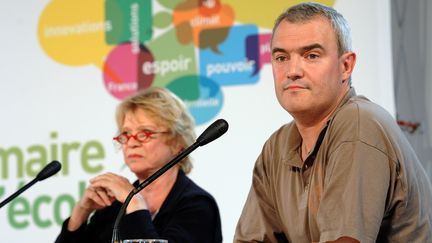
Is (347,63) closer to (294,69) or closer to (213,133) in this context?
(294,69)

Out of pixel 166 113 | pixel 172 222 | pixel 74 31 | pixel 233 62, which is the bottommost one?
pixel 172 222

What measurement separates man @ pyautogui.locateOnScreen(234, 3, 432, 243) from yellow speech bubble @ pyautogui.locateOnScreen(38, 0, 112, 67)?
1654 mm

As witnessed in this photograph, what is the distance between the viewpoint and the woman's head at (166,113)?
2.88 m

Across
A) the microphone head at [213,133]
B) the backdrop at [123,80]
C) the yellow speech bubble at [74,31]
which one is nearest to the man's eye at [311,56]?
the microphone head at [213,133]

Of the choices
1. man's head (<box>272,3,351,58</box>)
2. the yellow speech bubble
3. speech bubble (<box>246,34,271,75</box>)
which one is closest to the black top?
speech bubble (<box>246,34,271,75</box>)

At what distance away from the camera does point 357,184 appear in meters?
1.72

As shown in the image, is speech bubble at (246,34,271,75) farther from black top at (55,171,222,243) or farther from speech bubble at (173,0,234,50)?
black top at (55,171,222,243)

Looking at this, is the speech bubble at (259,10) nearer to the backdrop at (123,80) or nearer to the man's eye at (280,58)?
the backdrop at (123,80)

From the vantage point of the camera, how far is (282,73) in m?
1.98

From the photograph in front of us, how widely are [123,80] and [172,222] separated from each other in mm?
1100

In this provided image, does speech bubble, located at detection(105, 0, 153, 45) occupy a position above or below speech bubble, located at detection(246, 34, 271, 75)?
above

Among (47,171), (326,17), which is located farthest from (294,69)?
(47,171)

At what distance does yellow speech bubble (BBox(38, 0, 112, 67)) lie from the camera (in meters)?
3.65

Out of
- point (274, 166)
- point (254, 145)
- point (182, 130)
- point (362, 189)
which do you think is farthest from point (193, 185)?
point (362, 189)
